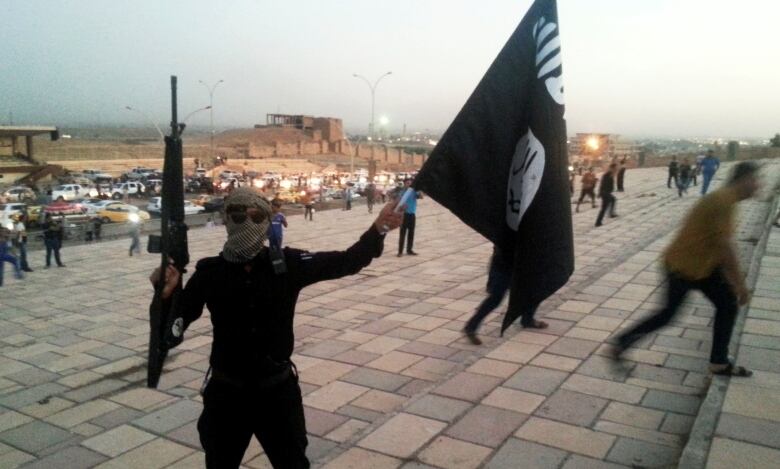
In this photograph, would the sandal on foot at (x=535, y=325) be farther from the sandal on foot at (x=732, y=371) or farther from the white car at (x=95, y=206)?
the white car at (x=95, y=206)

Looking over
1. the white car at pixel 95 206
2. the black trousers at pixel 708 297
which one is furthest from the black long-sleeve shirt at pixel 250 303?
the white car at pixel 95 206

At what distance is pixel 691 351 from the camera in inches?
195

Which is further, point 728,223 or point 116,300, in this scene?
point 116,300

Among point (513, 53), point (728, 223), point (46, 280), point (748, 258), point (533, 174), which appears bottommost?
point (46, 280)

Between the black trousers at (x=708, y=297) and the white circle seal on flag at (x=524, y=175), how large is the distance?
147cm

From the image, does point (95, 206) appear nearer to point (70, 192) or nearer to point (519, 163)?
point (70, 192)

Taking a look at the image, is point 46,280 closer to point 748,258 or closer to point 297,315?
point 297,315

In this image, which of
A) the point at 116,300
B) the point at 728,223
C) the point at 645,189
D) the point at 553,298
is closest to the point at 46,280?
the point at 116,300

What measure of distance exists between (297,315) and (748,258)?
598 cm

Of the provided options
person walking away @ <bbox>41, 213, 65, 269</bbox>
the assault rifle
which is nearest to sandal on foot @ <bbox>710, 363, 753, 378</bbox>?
the assault rifle

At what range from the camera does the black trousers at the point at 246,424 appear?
6.88 ft

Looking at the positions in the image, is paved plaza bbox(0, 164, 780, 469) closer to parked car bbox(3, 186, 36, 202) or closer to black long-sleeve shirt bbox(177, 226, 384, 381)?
black long-sleeve shirt bbox(177, 226, 384, 381)

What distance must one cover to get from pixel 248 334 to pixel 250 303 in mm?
114

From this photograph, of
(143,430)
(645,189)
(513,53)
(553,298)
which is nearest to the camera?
(513,53)
